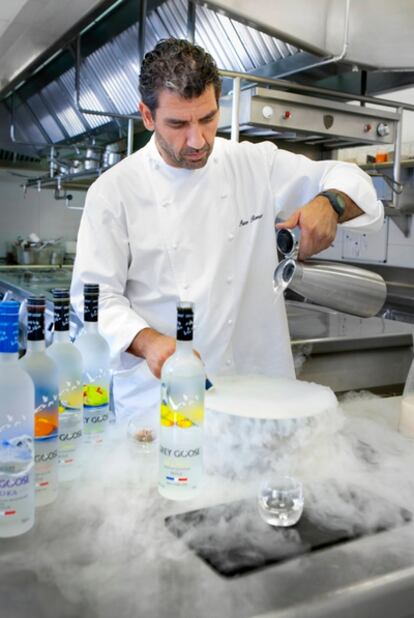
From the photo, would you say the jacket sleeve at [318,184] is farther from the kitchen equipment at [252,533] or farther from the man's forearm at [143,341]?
the kitchen equipment at [252,533]

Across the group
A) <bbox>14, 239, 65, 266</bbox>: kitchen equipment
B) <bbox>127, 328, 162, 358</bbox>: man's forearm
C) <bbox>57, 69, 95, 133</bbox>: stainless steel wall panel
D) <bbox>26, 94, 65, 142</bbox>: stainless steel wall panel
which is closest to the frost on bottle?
<bbox>127, 328, 162, 358</bbox>: man's forearm

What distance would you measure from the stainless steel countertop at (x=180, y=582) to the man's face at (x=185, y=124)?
106 centimetres

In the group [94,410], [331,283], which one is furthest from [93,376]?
[331,283]

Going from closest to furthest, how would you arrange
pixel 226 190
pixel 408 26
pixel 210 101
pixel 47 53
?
1. pixel 210 101
2. pixel 226 190
3. pixel 408 26
4. pixel 47 53

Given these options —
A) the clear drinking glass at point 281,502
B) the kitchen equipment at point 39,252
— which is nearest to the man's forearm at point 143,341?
the clear drinking glass at point 281,502

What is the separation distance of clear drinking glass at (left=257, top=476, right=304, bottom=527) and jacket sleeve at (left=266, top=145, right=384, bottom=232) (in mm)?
952

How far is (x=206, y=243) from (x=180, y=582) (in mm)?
1233

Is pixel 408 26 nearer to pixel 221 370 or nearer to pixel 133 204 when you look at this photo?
pixel 133 204

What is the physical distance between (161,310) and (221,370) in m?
0.25

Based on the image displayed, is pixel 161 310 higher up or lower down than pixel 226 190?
lower down

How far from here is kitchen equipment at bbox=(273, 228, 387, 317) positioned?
1.30 meters

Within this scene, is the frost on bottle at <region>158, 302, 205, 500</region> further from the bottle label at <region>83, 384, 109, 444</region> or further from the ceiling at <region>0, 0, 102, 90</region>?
the ceiling at <region>0, 0, 102, 90</region>

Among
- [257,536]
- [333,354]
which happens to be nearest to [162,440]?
[257,536]

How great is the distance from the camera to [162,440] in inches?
34.2
